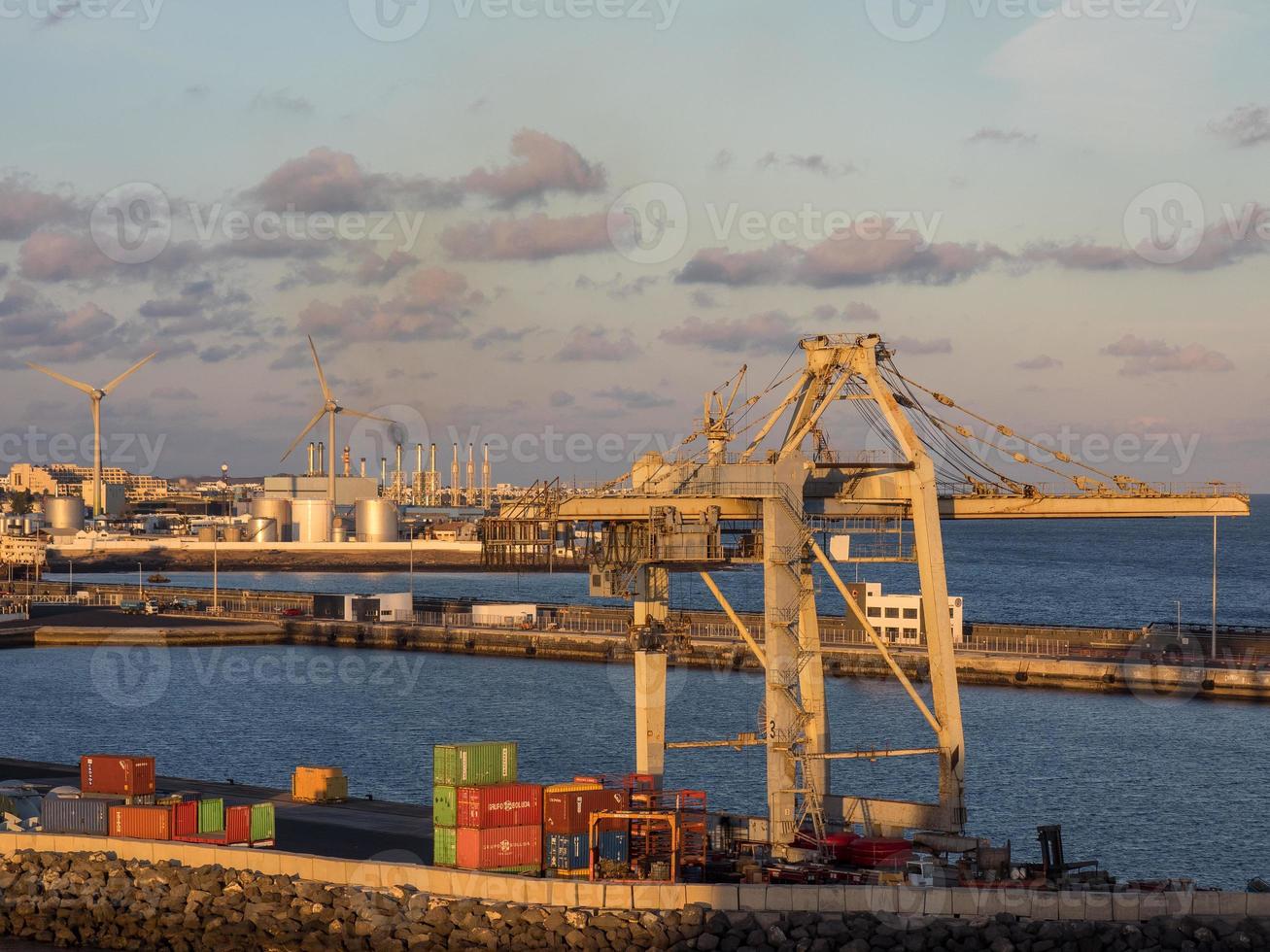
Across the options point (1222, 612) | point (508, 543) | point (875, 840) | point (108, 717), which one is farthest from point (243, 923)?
point (1222, 612)

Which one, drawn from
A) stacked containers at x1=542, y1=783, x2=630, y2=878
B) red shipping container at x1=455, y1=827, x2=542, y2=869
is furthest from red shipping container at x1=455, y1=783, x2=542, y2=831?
stacked containers at x1=542, y1=783, x2=630, y2=878

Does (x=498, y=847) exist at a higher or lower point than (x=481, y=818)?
lower

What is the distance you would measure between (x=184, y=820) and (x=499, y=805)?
981 centimetres

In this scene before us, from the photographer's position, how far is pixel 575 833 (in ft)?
128

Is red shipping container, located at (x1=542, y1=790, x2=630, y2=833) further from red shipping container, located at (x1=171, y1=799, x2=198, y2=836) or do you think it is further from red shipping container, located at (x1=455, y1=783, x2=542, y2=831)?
red shipping container, located at (x1=171, y1=799, x2=198, y2=836)

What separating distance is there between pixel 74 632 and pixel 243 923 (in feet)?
319

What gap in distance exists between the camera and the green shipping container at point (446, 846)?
39500 millimetres

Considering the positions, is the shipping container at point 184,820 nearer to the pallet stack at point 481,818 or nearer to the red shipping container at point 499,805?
the pallet stack at point 481,818

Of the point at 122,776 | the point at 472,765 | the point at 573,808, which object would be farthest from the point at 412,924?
the point at 122,776

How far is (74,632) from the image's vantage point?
130 metres

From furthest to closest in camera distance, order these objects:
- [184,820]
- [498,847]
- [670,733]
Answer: [670,733] < [184,820] < [498,847]

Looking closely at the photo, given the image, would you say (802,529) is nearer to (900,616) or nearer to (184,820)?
(184,820)

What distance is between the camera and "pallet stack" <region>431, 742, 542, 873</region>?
3894 centimetres

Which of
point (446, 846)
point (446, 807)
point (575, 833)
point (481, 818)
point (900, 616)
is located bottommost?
point (446, 846)
